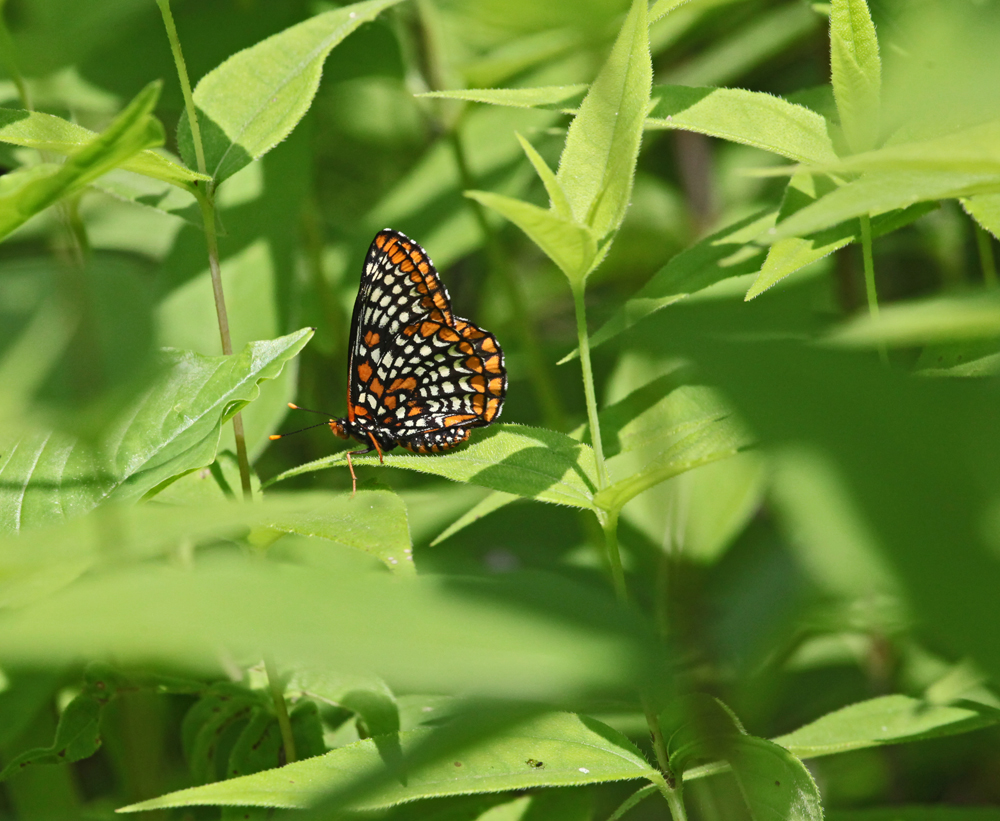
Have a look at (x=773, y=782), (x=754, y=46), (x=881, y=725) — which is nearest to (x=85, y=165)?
(x=773, y=782)

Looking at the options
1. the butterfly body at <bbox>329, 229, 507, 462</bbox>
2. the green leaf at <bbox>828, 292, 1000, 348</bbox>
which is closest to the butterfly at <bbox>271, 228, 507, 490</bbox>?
the butterfly body at <bbox>329, 229, 507, 462</bbox>

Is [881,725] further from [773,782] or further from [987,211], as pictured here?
[987,211]

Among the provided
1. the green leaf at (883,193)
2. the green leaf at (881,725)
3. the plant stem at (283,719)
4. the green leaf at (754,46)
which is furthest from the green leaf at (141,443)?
the green leaf at (754,46)

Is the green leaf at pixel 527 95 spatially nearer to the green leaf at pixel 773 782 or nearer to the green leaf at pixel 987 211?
the green leaf at pixel 987 211

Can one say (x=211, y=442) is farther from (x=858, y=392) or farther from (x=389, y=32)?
(x=389, y=32)

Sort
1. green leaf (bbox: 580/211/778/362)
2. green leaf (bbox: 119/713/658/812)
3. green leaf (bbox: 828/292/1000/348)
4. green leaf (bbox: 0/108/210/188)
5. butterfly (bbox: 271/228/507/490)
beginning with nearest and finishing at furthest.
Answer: green leaf (bbox: 828/292/1000/348), green leaf (bbox: 119/713/658/812), green leaf (bbox: 0/108/210/188), green leaf (bbox: 580/211/778/362), butterfly (bbox: 271/228/507/490)

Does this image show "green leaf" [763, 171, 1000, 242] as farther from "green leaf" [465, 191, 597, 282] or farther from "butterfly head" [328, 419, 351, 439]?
"butterfly head" [328, 419, 351, 439]
